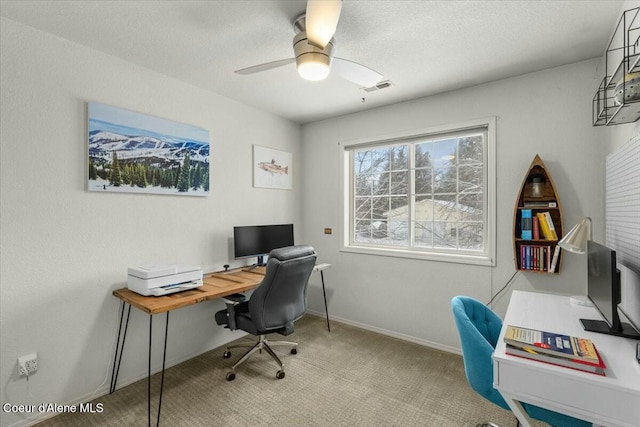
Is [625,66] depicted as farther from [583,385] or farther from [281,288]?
[281,288]

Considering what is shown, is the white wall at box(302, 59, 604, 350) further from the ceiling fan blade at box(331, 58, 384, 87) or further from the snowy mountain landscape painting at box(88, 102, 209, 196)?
the snowy mountain landscape painting at box(88, 102, 209, 196)

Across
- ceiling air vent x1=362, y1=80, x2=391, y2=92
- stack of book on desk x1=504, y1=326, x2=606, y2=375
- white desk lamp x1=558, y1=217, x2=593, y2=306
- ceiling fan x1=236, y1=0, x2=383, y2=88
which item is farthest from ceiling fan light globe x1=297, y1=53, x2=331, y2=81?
white desk lamp x1=558, y1=217, x2=593, y2=306

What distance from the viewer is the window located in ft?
9.32

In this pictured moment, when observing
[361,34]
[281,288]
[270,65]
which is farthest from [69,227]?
[361,34]

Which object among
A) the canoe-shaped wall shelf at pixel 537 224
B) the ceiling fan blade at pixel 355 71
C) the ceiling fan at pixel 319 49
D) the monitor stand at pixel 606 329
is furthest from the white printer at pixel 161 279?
the canoe-shaped wall shelf at pixel 537 224

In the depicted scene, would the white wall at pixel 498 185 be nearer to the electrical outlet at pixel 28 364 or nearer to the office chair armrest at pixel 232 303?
the office chair armrest at pixel 232 303

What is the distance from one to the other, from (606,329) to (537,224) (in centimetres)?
110

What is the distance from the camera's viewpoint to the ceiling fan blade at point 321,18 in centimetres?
127

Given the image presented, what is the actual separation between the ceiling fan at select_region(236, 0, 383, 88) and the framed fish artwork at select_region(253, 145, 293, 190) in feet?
5.13

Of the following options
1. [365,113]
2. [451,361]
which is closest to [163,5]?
[365,113]

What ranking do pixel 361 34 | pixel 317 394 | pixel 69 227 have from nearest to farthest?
1. pixel 361 34
2. pixel 69 227
3. pixel 317 394

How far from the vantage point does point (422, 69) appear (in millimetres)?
2449

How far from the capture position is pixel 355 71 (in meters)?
1.92

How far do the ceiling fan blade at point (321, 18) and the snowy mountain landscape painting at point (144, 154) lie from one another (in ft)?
5.68
